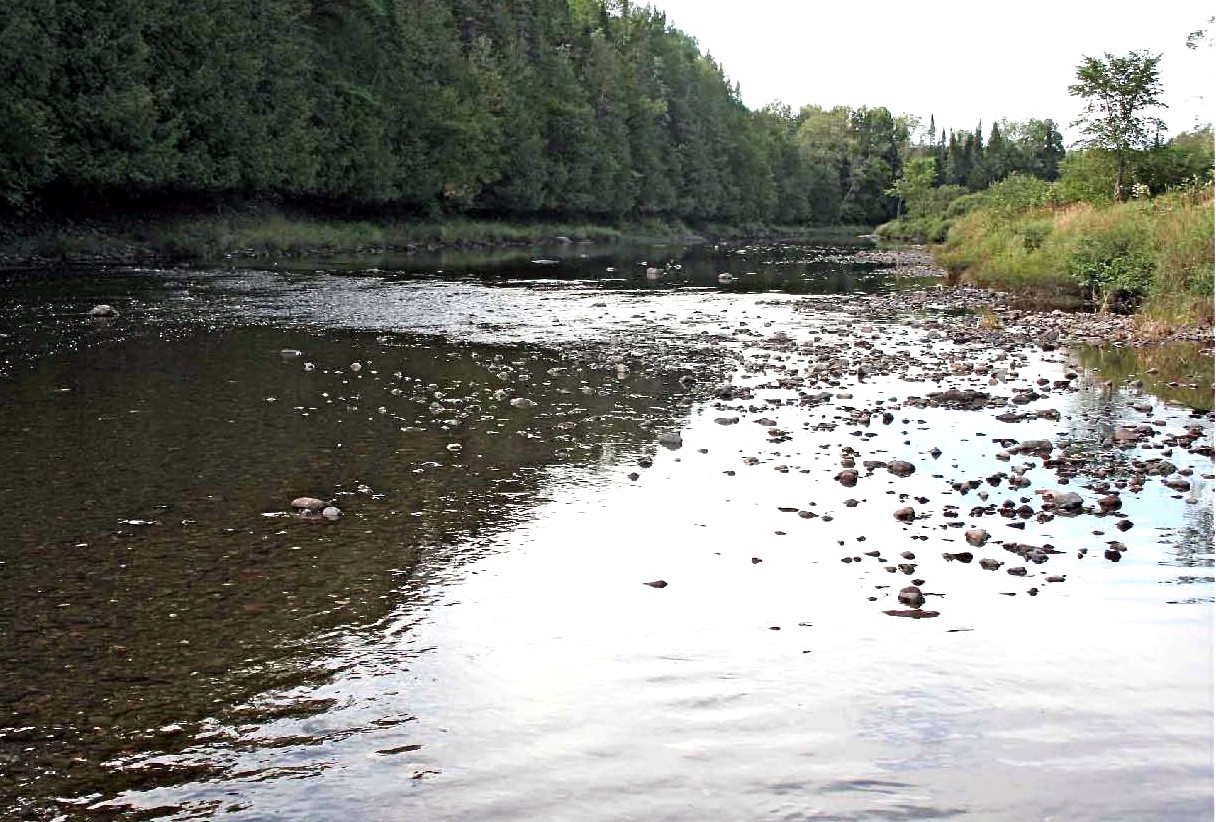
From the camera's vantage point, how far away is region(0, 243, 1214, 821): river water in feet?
16.4

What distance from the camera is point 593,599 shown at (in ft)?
24.3

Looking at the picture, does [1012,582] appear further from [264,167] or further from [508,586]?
[264,167]

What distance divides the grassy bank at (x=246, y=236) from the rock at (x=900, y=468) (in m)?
33.3

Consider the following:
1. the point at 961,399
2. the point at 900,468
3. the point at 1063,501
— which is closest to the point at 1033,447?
the point at 900,468

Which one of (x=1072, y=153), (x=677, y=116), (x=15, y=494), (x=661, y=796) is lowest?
(x=661, y=796)

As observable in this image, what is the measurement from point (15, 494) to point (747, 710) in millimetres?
6778

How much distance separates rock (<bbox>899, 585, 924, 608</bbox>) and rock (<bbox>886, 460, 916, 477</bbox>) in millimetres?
3502

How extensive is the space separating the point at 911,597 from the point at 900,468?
370 centimetres

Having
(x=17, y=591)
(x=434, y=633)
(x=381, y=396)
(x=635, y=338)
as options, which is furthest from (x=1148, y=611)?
(x=635, y=338)

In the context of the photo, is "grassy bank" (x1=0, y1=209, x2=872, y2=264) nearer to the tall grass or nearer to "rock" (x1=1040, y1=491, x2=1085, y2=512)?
the tall grass

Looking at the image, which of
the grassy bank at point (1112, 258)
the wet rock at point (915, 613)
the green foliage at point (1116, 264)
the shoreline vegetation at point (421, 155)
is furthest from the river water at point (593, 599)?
the shoreline vegetation at point (421, 155)

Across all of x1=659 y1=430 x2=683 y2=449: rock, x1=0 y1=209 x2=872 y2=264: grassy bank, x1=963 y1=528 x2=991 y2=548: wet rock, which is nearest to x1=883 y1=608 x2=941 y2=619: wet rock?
x1=963 y1=528 x2=991 y2=548: wet rock

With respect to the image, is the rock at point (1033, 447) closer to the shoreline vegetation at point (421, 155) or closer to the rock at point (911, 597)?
the rock at point (911, 597)

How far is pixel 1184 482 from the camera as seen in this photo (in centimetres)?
1026
